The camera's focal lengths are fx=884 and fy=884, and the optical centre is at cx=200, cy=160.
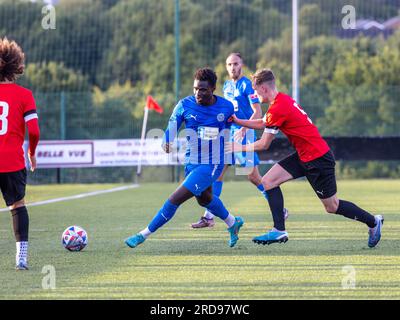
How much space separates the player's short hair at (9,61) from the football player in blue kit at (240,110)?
13.0 ft

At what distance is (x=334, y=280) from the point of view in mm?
6969

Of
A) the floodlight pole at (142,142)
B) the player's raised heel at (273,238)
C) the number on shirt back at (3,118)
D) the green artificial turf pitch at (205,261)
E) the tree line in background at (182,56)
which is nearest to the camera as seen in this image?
the green artificial turf pitch at (205,261)

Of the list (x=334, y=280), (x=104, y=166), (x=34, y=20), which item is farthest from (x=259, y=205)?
(x=34, y=20)

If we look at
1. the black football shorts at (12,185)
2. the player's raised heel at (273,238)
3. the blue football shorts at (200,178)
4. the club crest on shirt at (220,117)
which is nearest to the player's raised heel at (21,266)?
the black football shorts at (12,185)

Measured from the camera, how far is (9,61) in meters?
7.80

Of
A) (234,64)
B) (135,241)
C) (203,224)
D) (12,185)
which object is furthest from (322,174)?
(12,185)

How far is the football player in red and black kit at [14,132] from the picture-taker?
25.5ft

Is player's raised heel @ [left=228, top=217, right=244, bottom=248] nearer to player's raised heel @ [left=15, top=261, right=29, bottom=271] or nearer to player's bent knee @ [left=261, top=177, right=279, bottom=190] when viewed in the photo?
player's bent knee @ [left=261, top=177, right=279, bottom=190]

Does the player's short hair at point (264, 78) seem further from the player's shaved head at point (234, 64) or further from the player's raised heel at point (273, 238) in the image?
the player's shaved head at point (234, 64)

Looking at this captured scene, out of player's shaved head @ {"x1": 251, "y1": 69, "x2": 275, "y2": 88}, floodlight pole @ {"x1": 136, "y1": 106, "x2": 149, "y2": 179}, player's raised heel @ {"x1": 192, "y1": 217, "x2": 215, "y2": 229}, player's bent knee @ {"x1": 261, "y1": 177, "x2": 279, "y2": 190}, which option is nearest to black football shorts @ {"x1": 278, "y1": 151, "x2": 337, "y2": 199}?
player's bent knee @ {"x1": 261, "y1": 177, "x2": 279, "y2": 190}

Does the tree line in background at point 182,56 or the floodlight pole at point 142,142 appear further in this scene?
the tree line in background at point 182,56

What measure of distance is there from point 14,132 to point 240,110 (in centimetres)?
453

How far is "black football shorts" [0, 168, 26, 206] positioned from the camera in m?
7.79

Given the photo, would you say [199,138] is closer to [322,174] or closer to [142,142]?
[322,174]
